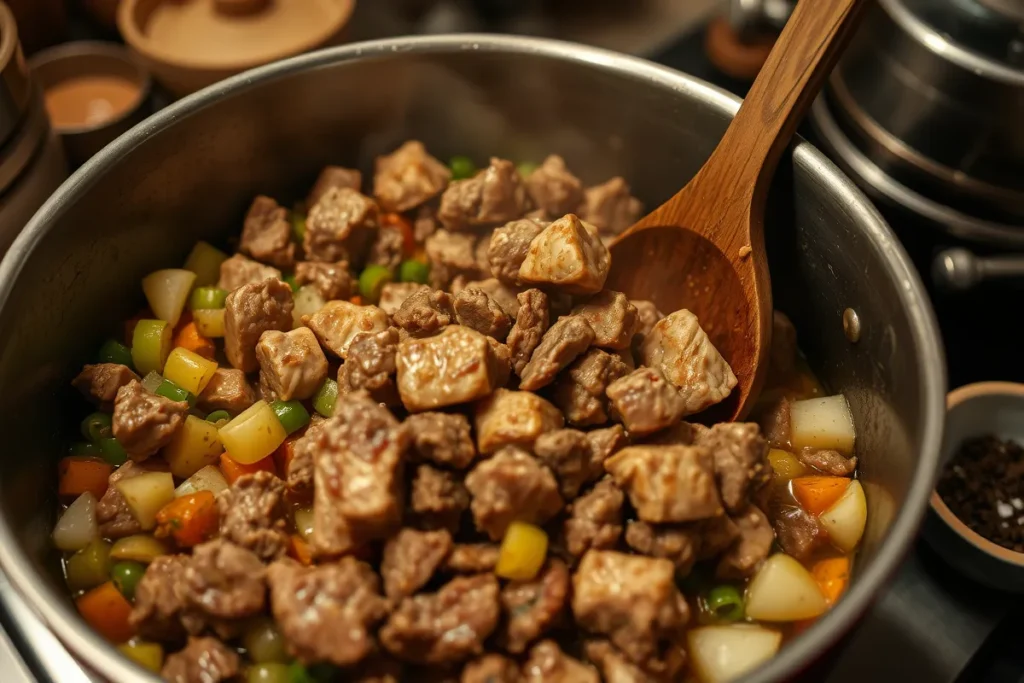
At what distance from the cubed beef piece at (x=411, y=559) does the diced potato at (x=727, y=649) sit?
2.14 feet

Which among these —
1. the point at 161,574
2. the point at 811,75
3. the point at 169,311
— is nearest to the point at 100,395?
the point at 169,311

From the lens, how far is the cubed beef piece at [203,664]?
74.4 inches

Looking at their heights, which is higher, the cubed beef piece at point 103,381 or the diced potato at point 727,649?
the diced potato at point 727,649

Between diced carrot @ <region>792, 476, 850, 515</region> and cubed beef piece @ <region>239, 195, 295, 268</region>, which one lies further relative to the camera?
cubed beef piece @ <region>239, 195, 295, 268</region>

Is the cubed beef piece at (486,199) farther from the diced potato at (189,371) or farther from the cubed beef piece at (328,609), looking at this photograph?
the cubed beef piece at (328,609)

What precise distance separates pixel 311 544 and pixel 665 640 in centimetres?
90

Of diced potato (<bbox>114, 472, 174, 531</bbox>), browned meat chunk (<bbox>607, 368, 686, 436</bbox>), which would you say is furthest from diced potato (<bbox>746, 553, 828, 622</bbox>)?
diced potato (<bbox>114, 472, 174, 531</bbox>)

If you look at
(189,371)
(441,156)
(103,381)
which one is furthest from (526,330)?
(103,381)

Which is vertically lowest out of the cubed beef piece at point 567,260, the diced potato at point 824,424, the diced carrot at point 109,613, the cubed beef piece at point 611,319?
the diced carrot at point 109,613

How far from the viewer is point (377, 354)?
88.2 inches

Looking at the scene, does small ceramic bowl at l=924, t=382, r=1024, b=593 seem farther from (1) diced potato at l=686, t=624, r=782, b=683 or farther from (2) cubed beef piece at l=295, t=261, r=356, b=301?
(2) cubed beef piece at l=295, t=261, r=356, b=301

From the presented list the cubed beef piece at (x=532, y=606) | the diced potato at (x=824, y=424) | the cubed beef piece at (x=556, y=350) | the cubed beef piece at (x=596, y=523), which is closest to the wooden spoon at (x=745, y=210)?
the diced potato at (x=824, y=424)

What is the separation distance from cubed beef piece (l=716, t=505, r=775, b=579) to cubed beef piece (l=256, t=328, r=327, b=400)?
1.23 m

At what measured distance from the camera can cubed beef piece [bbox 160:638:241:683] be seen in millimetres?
1890
